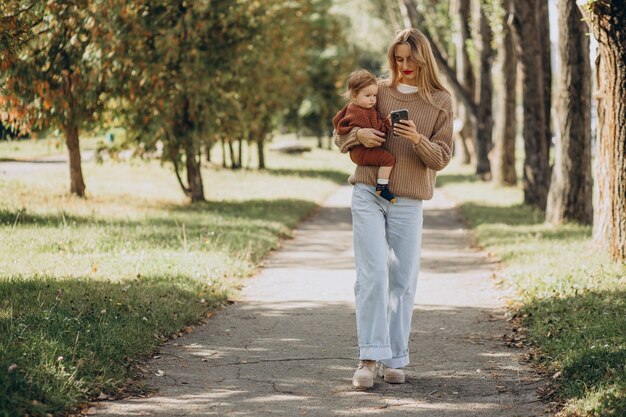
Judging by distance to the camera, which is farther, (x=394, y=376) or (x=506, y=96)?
(x=506, y=96)

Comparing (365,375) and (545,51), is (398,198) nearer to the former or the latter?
(365,375)

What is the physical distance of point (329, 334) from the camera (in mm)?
7953

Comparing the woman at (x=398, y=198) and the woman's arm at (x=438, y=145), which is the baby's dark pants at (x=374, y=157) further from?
the woman's arm at (x=438, y=145)

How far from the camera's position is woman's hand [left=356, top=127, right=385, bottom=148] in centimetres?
588

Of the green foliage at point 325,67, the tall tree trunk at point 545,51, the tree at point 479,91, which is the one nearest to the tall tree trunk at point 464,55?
the tree at point 479,91

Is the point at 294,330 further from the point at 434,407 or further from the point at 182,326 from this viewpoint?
the point at 434,407

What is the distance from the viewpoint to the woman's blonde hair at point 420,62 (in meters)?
5.99

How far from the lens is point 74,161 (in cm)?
1933

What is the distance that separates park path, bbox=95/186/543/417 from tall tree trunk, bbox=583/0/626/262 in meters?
1.51

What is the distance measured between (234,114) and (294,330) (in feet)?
40.6

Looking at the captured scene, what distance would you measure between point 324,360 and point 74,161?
13503mm

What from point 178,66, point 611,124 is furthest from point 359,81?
point 178,66

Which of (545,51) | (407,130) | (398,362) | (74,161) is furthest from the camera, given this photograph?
(545,51)

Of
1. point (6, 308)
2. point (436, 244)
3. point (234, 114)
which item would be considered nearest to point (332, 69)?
point (234, 114)
